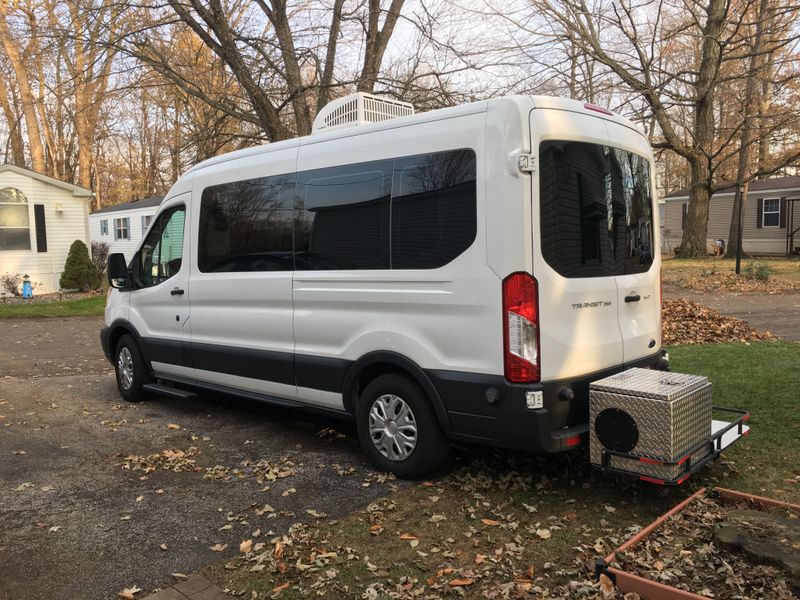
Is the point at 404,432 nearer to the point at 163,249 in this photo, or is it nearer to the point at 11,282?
the point at 163,249

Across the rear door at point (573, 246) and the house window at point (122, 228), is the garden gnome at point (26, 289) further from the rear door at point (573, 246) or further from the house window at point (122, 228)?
the rear door at point (573, 246)

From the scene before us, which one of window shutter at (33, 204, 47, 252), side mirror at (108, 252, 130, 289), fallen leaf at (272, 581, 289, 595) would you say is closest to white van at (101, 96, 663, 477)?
fallen leaf at (272, 581, 289, 595)

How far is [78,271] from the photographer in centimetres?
2033

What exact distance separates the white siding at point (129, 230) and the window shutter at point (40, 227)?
30.6ft

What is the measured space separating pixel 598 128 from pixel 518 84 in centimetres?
1352

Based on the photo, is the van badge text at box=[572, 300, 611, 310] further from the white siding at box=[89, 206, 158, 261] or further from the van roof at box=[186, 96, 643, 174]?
the white siding at box=[89, 206, 158, 261]

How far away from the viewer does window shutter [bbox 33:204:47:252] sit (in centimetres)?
2033

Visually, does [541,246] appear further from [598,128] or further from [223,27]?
[223,27]

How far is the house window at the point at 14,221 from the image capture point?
19.8 metres

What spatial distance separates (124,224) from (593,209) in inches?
1303

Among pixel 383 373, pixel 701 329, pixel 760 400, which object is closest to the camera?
pixel 383 373

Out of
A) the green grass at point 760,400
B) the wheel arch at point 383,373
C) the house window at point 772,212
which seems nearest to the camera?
the wheel arch at point 383,373

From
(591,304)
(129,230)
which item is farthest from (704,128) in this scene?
(129,230)

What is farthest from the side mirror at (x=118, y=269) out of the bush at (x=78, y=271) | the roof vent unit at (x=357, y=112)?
the bush at (x=78, y=271)
